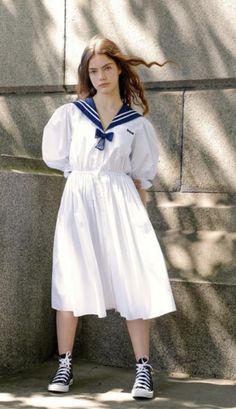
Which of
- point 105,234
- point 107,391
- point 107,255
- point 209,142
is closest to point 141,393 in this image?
point 107,391

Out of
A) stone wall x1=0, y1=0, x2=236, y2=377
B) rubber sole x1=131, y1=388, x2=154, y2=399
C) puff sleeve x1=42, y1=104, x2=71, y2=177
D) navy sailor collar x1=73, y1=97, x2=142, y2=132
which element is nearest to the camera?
rubber sole x1=131, y1=388, x2=154, y2=399

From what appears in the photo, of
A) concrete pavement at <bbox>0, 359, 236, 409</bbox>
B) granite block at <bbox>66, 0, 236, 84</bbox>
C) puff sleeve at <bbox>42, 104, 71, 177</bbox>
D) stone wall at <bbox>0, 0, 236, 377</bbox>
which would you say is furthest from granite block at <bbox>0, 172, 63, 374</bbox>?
granite block at <bbox>66, 0, 236, 84</bbox>

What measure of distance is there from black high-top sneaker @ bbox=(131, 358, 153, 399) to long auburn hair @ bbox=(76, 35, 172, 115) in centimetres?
152

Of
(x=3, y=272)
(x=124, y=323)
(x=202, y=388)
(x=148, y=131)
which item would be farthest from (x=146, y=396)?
(x=148, y=131)

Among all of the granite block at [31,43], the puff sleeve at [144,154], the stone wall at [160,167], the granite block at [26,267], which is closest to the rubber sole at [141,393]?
the stone wall at [160,167]

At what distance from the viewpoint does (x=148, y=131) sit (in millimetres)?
4805

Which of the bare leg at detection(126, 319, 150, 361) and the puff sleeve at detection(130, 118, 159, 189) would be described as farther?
the puff sleeve at detection(130, 118, 159, 189)

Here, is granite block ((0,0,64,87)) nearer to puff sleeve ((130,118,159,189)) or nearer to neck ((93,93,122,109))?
neck ((93,93,122,109))

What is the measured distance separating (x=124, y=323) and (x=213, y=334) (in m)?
0.60

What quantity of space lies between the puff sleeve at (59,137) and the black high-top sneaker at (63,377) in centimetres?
112

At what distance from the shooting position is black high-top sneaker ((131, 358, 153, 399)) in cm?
451

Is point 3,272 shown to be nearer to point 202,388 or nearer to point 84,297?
point 84,297

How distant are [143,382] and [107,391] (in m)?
0.26

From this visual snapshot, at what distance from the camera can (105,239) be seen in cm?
463
